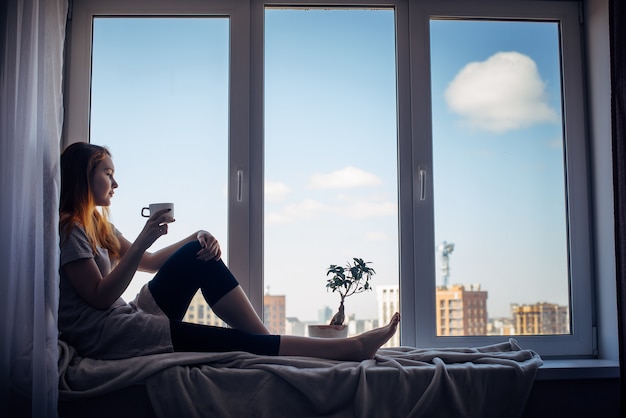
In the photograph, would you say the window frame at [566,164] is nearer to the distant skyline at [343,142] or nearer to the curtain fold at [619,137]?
the distant skyline at [343,142]

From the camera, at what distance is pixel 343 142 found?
2.84 meters

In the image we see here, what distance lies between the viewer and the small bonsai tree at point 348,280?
105 inches

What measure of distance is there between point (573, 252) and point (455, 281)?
0.51m

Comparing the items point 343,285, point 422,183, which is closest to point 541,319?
point 422,183

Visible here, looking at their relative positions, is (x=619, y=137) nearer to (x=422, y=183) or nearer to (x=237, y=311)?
(x=422, y=183)

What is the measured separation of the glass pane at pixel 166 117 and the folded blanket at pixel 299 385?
0.67 metres

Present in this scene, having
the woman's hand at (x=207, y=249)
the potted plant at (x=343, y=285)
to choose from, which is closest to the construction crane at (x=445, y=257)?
the potted plant at (x=343, y=285)

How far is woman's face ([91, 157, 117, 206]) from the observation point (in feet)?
7.67

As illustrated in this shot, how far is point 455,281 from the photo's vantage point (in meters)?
2.79

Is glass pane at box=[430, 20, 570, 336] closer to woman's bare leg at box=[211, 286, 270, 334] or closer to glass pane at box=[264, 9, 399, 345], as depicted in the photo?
glass pane at box=[264, 9, 399, 345]

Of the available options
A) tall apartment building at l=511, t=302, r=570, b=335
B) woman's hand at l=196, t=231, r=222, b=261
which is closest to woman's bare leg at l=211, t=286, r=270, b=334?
woman's hand at l=196, t=231, r=222, b=261

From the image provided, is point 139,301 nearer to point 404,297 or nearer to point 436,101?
point 404,297

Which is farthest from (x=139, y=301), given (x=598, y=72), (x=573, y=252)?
(x=598, y=72)

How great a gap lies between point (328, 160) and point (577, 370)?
4.06 feet
